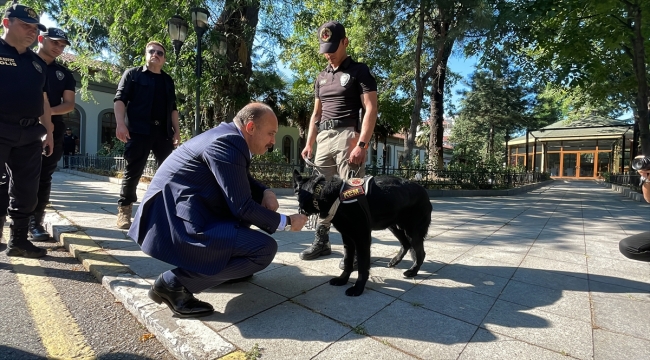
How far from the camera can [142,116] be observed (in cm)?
400

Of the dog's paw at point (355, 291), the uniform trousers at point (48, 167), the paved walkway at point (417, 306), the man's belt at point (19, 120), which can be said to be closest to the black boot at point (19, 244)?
the paved walkway at point (417, 306)

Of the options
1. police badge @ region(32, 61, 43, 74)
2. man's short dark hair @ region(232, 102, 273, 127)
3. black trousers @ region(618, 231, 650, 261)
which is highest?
police badge @ region(32, 61, 43, 74)

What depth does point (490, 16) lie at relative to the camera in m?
9.49

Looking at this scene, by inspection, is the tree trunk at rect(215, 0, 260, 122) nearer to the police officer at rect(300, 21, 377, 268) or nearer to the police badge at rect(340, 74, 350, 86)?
the police officer at rect(300, 21, 377, 268)

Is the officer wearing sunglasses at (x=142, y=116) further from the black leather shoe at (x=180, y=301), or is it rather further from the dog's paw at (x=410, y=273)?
the dog's paw at (x=410, y=273)

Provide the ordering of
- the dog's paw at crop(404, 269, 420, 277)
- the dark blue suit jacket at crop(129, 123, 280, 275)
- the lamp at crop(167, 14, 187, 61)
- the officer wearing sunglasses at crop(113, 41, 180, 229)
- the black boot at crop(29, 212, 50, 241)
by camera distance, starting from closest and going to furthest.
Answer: the dark blue suit jacket at crop(129, 123, 280, 275) < the dog's paw at crop(404, 269, 420, 277) < the black boot at crop(29, 212, 50, 241) < the officer wearing sunglasses at crop(113, 41, 180, 229) < the lamp at crop(167, 14, 187, 61)

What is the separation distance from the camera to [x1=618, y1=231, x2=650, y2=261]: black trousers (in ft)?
8.71

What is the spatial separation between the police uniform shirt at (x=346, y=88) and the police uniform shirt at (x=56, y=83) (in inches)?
115

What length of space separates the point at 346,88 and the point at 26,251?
3273 millimetres

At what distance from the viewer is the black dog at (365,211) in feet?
7.64

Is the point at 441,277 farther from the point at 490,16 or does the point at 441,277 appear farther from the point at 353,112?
the point at 490,16

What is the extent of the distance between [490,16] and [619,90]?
7109mm

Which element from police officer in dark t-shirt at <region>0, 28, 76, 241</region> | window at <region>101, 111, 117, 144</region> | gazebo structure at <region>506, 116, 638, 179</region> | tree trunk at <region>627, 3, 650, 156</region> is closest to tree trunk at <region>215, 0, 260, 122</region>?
police officer in dark t-shirt at <region>0, 28, 76, 241</region>

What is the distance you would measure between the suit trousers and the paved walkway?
22 cm
